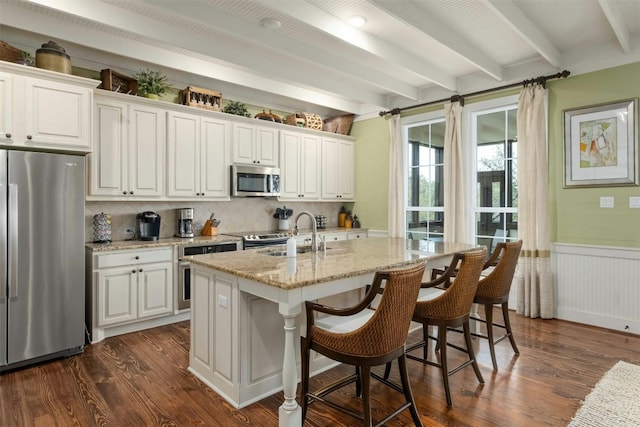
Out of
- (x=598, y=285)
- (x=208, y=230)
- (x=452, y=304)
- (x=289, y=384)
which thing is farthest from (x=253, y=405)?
(x=598, y=285)

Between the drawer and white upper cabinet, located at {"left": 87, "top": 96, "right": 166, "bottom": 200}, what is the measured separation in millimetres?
662

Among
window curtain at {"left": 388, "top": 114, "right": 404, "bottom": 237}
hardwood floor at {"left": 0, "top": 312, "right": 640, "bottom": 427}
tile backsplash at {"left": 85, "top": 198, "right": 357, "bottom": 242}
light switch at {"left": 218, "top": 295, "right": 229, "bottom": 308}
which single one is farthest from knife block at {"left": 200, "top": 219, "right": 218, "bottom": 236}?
window curtain at {"left": 388, "top": 114, "right": 404, "bottom": 237}

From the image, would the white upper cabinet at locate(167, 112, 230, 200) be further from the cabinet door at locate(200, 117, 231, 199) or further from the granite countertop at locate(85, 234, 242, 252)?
the granite countertop at locate(85, 234, 242, 252)

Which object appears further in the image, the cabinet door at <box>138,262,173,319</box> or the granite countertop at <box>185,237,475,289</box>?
the cabinet door at <box>138,262,173,319</box>

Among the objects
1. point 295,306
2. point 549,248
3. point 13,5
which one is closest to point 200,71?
point 13,5

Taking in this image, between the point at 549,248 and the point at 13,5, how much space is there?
5667 mm

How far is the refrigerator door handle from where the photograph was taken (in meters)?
2.84

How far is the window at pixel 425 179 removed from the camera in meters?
5.44

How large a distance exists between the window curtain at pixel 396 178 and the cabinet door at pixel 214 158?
2.47 metres

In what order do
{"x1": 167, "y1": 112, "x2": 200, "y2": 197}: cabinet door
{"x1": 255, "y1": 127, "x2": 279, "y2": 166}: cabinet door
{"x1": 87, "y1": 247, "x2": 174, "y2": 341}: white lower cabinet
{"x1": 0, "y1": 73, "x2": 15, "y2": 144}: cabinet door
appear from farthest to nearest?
{"x1": 255, "y1": 127, "x2": 279, "y2": 166}: cabinet door < {"x1": 167, "y1": 112, "x2": 200, "y2": 197}: cabinet door < {"x1": 87, "y1": 247, "x2": 174, "y2": 341}: white lower cabinet < {"x1": 0, "y1": 73, "x2": 15, "y2": 144}: cabinet door

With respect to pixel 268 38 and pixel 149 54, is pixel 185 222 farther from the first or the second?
pixel 268 38

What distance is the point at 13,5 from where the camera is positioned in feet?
10.2

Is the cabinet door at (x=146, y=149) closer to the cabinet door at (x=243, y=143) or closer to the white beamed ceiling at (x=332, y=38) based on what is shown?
the white beamed ceiling at (x=332, y=38)

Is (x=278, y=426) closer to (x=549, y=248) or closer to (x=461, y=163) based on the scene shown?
(x=549, y=248)
